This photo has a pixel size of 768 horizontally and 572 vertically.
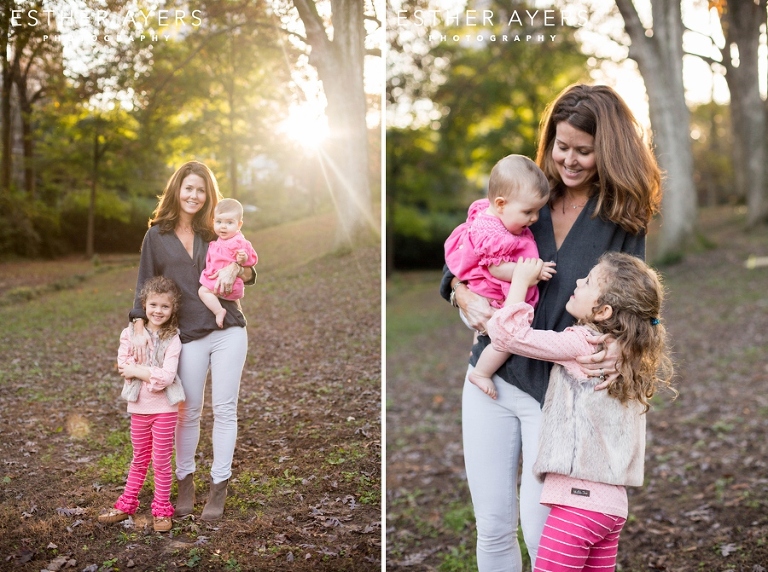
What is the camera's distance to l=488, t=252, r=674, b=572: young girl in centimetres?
234

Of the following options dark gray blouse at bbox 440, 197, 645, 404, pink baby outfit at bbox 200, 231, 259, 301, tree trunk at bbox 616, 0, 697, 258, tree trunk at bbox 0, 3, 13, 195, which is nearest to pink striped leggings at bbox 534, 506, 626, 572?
dark gray blouse at bbox 440, 197, 645, 404

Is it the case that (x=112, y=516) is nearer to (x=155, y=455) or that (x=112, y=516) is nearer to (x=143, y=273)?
(x=155, y=455)

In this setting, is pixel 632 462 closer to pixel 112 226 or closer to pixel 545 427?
pixel 545 427

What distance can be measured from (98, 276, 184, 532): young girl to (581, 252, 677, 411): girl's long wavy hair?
1666 millimetres

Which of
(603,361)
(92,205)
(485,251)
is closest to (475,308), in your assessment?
(485,251)

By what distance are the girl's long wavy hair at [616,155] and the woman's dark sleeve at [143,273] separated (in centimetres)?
172

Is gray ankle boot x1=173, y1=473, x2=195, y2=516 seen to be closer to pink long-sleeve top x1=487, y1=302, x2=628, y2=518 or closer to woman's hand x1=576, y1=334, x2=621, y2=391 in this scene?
pink long-sleeve top x1=487, y1=302, x2=628, y2=518

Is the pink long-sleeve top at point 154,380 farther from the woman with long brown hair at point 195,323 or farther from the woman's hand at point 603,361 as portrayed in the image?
the woman's hand at point 603,361

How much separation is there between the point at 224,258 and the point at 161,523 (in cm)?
112

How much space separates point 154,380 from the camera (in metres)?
2.95

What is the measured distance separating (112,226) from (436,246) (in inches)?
582

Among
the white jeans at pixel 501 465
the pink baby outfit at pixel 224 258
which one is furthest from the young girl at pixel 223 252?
the white jeans at pixel 501 465

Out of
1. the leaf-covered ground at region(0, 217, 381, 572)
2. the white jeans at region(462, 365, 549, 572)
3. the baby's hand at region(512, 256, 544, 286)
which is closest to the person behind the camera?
the baby's hand at region(512, 256, 544, 286)

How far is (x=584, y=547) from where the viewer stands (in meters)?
2.34
